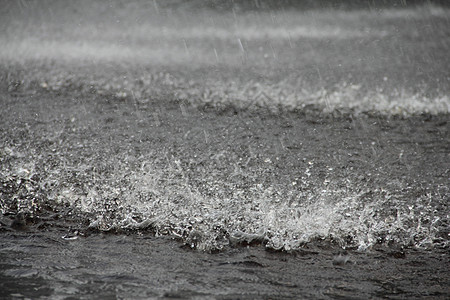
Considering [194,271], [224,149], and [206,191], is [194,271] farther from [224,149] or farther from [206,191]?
[224,149]

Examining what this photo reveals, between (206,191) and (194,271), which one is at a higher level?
(206,191)

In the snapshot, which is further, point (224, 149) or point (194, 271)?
point (224, 149)

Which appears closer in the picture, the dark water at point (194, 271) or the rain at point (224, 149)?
the dark water at point (194, 271)

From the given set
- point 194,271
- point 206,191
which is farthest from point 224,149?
point 194,271

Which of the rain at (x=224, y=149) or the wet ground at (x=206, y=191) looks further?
the rain at (x=224, y=149)

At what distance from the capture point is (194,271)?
5.91ft

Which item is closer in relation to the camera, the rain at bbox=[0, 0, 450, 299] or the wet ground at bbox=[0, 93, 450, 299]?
the wet ground at bbox=[0, 93, 450, 299]

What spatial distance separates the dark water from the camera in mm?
1651

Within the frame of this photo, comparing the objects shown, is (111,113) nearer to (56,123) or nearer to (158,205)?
(56,123)

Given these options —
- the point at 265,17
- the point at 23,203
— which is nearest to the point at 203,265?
the point at 23,203

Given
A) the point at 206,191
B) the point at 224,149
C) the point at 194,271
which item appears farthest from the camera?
the point at 224,149

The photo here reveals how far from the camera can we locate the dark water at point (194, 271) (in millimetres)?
1651

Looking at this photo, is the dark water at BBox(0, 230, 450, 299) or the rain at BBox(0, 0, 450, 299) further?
the rain at BBox(0, 0, 450, 299)

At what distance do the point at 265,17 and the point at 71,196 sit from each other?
10.7 ft
